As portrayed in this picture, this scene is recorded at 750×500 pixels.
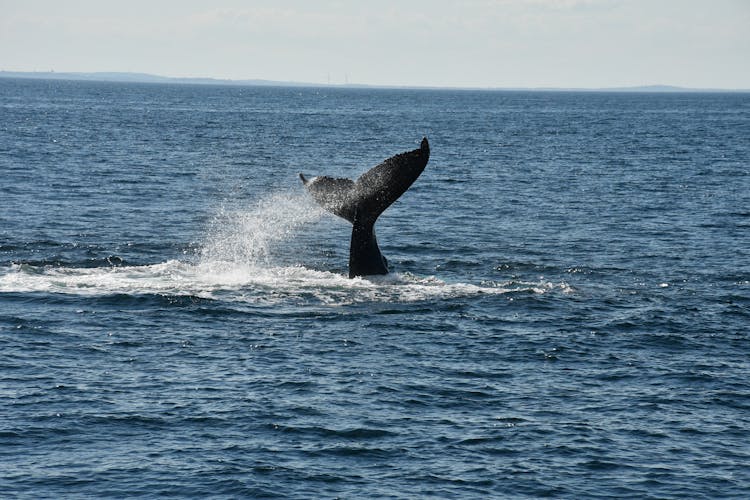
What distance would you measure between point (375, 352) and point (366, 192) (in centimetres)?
505

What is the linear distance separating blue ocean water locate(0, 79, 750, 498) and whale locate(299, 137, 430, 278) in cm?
162

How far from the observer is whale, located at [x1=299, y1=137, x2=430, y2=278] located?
25781 millimetres

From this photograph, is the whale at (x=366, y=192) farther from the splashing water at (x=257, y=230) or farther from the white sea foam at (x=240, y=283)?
the splashing water at (x=257, y=230)

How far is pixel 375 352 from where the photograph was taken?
2355 centimetres

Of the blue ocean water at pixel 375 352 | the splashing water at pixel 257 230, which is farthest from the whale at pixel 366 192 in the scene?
the splashing water at pixel 257 230

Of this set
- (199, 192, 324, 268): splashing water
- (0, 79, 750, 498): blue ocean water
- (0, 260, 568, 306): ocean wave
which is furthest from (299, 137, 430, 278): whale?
(199, 192, 324, 268): splashing water

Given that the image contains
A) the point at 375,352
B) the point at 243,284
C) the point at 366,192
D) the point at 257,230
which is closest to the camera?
the point at 375,352

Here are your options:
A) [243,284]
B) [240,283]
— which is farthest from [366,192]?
[240,283]

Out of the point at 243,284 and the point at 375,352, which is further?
the point at 243,284

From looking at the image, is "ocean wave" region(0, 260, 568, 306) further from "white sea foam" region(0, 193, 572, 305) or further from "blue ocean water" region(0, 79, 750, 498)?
"blue ocean water" region(0, 79, 750, 498)

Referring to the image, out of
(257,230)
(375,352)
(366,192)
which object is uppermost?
(366,192)

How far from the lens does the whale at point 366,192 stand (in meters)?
25.8

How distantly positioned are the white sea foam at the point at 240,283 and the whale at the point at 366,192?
5.05 ft

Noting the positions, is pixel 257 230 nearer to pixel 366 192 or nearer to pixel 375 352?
pixel 366 192
